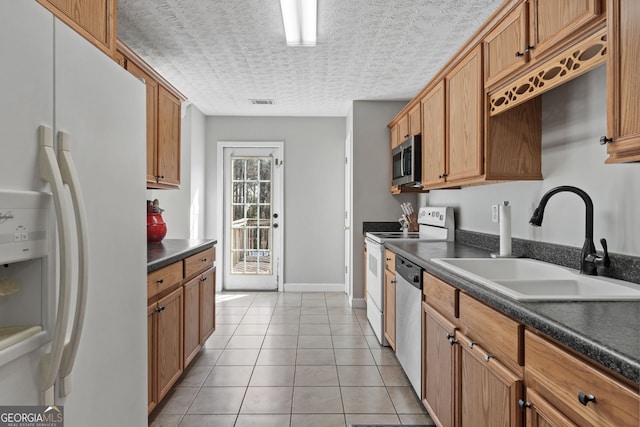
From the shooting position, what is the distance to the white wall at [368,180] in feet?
15.4

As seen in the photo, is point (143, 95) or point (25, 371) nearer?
point (25, 371)

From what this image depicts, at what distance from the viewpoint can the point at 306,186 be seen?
18.1ft

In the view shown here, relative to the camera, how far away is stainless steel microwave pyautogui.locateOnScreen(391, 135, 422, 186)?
11.5 ft

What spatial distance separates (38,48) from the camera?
0.94 metres

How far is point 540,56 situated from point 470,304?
1083 mm

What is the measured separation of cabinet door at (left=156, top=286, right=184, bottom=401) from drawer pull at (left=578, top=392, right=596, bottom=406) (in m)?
1.91

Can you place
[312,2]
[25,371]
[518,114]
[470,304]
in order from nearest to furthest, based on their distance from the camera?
[25,371] < [470,304] < [518,114] < [312,2]

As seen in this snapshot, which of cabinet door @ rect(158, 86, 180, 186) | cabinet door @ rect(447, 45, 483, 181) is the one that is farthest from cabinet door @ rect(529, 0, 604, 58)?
cabinet door @ rect(158, 86, 180, 186)

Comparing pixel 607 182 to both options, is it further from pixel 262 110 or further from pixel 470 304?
pixel 262 110

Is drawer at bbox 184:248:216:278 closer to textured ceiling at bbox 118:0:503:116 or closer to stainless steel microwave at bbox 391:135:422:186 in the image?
textured ceiling at bbox 118:0:503:116

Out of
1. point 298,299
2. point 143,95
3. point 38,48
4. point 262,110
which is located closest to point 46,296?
point 38,48

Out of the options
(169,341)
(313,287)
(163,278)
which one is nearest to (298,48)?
(163,278)

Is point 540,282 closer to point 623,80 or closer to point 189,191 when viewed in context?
point 623,80

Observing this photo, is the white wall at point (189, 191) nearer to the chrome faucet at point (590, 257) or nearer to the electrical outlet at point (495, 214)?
the electrical outlet at point (495, 214)
